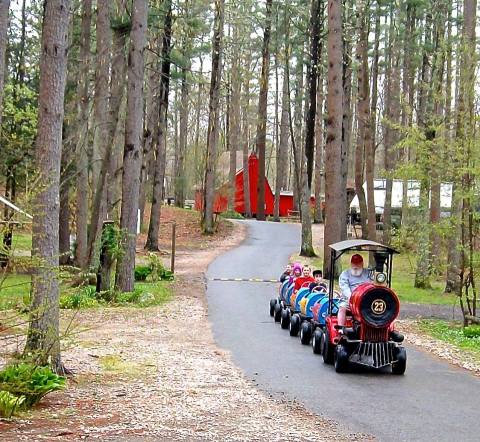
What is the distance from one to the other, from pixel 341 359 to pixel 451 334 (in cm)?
586

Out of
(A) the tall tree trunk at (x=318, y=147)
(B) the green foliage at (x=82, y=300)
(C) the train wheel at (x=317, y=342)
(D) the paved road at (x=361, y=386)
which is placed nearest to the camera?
(D) the paved road at (x=361, y=386)

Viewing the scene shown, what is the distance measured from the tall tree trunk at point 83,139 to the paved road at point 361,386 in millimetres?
8054

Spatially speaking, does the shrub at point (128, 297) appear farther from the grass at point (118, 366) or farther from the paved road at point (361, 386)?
the grass at point (118, 366)

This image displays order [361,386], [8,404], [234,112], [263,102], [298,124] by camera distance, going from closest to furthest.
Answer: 1. [8,404]
2. [361,386]
3. [263,102]
4. [234,112]
5. [298,124]

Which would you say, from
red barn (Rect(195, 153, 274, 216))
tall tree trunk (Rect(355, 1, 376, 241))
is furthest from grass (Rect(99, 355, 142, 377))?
red barn (Rect(195, 153, 274, 216))

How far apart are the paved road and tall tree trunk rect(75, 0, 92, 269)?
8.05 meters

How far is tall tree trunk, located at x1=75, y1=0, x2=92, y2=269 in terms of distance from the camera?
76.2 ft

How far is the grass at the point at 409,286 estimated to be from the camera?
23203 millimetres

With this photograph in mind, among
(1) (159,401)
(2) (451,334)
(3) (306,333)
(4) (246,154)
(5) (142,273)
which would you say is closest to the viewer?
(1) (159,401)

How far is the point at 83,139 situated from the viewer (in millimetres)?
23219

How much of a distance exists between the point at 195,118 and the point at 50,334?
59741 millimetres

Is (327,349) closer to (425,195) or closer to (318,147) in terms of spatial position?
(425,195)

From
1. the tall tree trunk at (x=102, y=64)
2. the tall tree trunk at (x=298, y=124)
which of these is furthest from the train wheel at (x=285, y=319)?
the tall tree trunk at (x=298, y=124)

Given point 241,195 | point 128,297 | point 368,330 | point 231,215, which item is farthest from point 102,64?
point 241,195
